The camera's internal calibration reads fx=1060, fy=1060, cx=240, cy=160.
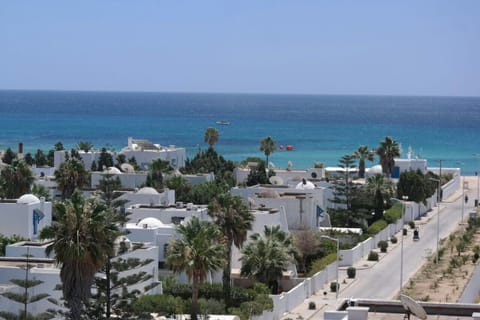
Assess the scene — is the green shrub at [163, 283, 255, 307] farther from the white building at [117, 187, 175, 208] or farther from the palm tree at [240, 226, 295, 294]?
the white building at [117, 187, 175, 208]

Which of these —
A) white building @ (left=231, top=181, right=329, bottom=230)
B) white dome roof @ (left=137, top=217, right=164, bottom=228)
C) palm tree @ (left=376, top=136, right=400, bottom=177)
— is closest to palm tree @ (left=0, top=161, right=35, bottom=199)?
white building @ (left=231, top=181, right=329, bottom=230)

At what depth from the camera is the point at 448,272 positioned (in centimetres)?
5153

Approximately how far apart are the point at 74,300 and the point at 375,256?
27143 millimetres

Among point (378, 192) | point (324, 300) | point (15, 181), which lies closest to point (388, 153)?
point (378, 192)

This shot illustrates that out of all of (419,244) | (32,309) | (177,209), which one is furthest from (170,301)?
(419,244)

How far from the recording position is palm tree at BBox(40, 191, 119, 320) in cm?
3061

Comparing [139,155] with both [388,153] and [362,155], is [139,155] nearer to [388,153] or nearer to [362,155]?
[362,155]

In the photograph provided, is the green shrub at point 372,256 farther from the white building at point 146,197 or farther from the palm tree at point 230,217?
the palm tree at point 230,217

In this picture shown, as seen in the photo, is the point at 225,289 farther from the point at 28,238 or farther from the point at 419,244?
the point at 419,244

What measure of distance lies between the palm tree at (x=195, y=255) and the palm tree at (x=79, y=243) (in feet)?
15.6

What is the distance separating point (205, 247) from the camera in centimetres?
3622

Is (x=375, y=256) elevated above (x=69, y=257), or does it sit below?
below

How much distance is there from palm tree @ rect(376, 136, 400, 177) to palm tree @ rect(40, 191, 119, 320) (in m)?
48.9

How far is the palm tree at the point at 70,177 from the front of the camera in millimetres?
55906
